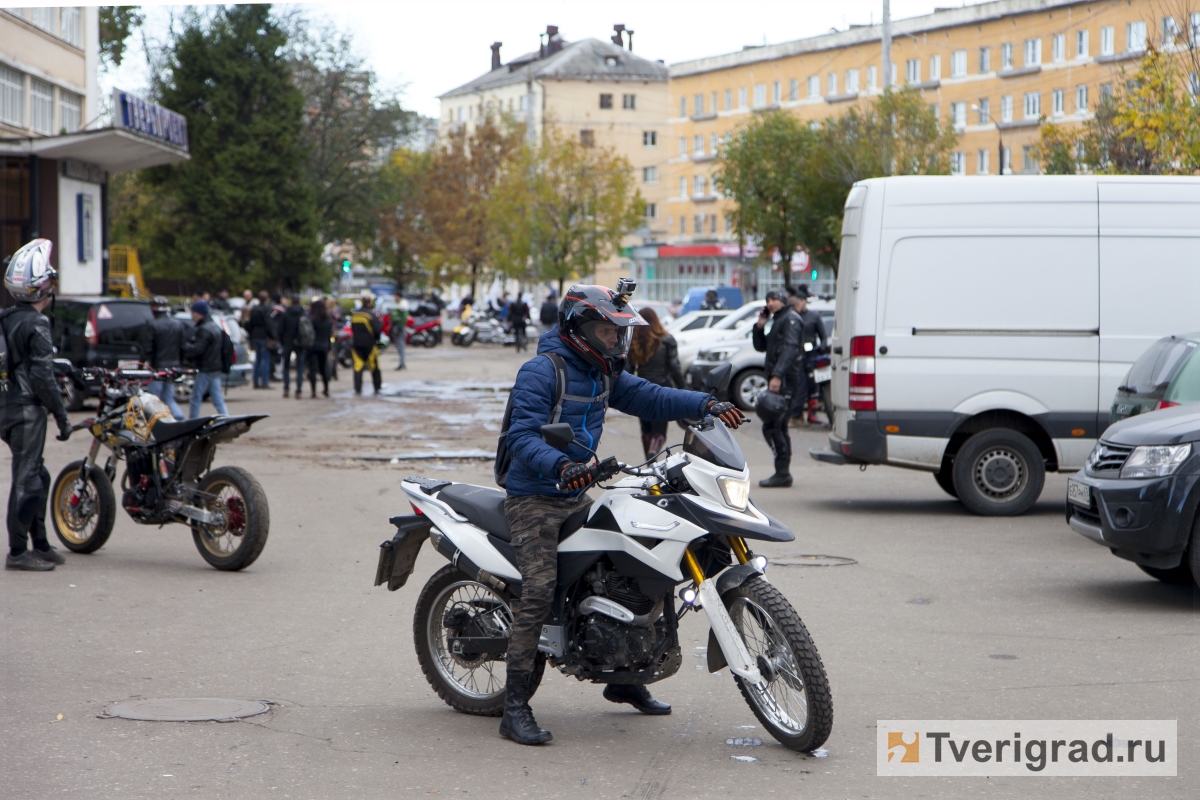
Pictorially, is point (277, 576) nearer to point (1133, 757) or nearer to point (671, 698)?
point (671, 698)

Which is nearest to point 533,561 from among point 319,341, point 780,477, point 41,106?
point 780,477

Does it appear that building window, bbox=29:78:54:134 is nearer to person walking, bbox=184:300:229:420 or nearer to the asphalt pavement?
person walking, bbox=184:300:229:420

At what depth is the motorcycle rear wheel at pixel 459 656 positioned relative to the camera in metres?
5.84

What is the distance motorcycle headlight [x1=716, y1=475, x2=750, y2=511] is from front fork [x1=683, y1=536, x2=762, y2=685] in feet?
0.59

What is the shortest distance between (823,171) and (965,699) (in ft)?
114

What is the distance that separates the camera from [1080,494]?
8.60 metres

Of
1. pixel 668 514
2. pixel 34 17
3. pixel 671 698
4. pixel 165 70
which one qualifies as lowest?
pixel 671 698

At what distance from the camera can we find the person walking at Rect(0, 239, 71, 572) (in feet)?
29.5

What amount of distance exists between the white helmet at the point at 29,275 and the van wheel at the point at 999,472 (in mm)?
7366

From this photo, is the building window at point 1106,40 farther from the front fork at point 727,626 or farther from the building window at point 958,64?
the front fork at point 727,626

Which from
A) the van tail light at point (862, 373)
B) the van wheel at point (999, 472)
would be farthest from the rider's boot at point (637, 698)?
the van wheel at point (999, 472)

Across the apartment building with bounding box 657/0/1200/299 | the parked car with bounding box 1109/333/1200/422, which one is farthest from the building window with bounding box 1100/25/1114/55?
the parked car with bounding box 1109/333/1200/422

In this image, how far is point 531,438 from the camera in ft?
17.6

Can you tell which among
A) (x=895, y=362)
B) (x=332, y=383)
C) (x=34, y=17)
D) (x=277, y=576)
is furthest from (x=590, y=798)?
(x=34, y=17)
